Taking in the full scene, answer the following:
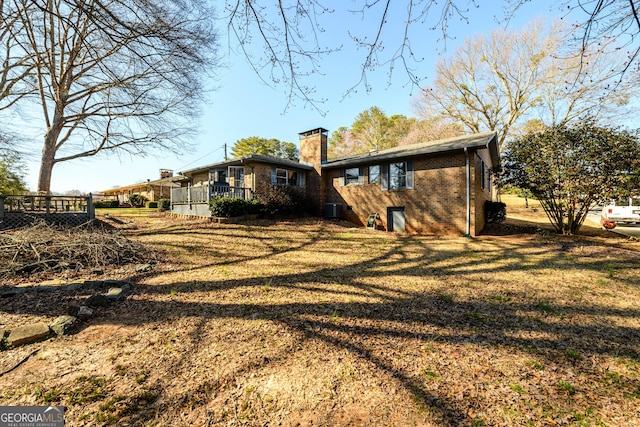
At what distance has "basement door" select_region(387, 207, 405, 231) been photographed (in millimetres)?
13016

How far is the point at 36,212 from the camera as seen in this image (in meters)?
9.36

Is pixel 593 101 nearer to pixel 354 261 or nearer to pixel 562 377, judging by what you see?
pixel 354 261

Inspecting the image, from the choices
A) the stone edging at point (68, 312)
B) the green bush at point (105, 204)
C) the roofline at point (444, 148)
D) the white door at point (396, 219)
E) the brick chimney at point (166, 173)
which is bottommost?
the stone edging at point (68, 312)

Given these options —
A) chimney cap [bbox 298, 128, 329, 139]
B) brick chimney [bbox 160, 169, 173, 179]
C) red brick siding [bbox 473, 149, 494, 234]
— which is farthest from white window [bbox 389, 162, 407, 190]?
brick chimney [bbox 160, 169, 173, 179]

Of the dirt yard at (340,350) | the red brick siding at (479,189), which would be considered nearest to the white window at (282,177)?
the red brick siding at (479,189)

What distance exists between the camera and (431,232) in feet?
39.2

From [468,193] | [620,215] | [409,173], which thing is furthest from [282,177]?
[620,215]

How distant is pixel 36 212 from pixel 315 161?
43.0 ft

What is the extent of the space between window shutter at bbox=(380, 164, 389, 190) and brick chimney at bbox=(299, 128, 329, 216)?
4091 millimetres

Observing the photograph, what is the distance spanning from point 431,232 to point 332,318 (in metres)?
9.94

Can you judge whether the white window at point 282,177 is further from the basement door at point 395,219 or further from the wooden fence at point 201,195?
the basement door at point 395,219

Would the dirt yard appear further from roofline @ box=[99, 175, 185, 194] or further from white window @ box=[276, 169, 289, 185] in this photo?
roofline @ box=[99, 175, 185, 194]

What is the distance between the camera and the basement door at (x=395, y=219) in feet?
42.7

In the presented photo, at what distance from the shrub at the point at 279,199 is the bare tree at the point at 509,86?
1189 centimetres
